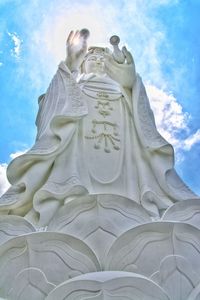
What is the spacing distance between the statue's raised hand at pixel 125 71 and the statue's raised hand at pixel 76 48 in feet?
1.50

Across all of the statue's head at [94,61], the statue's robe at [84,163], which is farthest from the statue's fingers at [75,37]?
the statue's robe at [84,163]

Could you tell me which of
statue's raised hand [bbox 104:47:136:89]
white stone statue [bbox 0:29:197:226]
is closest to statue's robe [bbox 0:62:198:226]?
white stone statue [bbox 0:29:197:226]

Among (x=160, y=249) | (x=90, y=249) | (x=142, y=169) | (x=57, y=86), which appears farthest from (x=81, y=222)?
(x=57, y=86)

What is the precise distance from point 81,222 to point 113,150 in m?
1.63

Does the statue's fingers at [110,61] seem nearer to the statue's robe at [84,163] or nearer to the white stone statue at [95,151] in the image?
the white stone statue at [95,151]

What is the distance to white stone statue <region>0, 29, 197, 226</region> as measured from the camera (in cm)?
518

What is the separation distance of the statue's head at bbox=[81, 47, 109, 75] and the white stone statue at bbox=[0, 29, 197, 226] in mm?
282

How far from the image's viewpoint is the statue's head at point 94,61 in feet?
23.8

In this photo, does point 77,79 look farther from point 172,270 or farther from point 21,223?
point 172,270

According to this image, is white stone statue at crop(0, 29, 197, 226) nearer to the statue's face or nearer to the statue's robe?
the statue's robe

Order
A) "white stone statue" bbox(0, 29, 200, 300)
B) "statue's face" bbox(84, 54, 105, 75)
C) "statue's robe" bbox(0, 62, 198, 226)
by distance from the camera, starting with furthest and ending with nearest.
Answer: "statue's face" bbox(84, 54, 105, 75) → "statue's robe" bbox(0, 62, 198, 226) → "white stone statue" bbox(0, 29, 200, 300)

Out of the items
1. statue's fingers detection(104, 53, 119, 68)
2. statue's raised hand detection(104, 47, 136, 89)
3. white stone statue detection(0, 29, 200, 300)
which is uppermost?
statue's fingers detection(104, 53, 119, 68)

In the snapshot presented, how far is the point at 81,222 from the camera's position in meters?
4.28

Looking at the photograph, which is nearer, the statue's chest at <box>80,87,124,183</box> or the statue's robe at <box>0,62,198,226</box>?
the statue's robe at <box>0,62,198,226</box>
